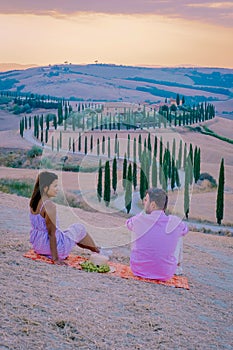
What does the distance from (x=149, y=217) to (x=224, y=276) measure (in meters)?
2.88

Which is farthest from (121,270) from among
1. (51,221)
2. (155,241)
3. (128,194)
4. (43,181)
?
(128,194)

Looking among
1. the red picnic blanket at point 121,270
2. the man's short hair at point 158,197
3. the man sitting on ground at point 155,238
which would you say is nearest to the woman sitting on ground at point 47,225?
the red picnic blanket at point 121,270

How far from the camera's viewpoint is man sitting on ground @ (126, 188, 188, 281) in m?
7.93

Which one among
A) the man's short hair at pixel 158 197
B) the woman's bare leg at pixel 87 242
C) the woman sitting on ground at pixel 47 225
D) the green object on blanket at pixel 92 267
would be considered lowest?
the green object on blanket at pixel 92 267

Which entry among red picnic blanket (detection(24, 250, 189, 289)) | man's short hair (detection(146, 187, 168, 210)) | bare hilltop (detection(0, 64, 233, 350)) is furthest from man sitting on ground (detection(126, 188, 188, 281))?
bare hilltop (detection(0, 64, 233, 350))

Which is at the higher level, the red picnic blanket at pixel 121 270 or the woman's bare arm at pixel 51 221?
the woman's bare arm at pixel 51 221

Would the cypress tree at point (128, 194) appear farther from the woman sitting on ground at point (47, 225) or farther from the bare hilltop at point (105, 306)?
the woman sitting on ground at point (47, 225)

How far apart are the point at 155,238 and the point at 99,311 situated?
1834 mm

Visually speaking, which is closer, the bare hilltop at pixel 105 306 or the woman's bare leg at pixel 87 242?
the bare hilltop at pixel 105 306

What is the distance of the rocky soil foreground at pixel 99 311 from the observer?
5.59m

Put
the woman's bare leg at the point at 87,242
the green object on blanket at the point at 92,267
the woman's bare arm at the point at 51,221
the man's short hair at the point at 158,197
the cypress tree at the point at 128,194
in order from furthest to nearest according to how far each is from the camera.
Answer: the cypress tree at the point at 128,194 < the woman's bare leg at the point at 87,242 < the green object on blanket at the point at 92,267 < the woman's bare arm at the point at 51,221 < the man's short hair at the point at 158,197

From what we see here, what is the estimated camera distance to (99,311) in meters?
6.46

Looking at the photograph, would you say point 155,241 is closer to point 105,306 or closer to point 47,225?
point 47,225

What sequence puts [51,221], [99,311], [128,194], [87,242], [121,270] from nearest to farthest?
[99,311] < [51,221] < [121,270] < [87,242] < [128,194]
